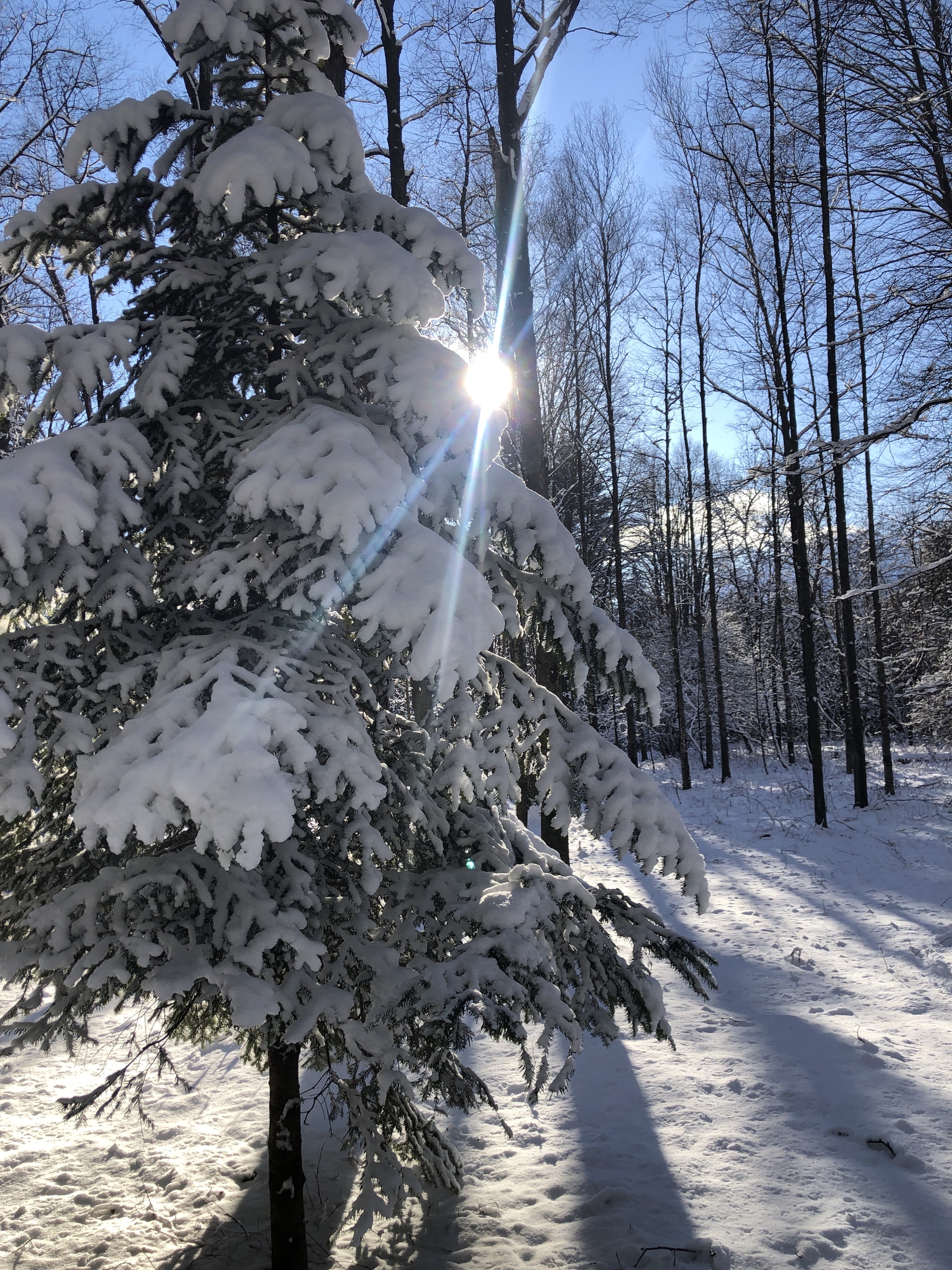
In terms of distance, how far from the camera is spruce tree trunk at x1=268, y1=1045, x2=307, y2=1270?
390 cm

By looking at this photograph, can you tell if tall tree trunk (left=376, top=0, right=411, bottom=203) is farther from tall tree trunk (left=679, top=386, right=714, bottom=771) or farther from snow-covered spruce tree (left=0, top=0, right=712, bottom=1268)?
tall tree trunk (left=679, top=386, right=714, bottom=771)

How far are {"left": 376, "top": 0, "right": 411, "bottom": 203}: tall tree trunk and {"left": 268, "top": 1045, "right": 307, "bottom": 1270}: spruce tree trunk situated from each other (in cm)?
946

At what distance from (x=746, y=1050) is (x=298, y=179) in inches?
265

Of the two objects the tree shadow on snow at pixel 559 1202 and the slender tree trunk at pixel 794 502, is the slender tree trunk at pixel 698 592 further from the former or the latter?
the tree shadow on snow at pixel 559 1202

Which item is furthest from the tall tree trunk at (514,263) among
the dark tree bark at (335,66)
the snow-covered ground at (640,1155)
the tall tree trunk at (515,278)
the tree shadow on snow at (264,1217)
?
the tree shadow on snow at (264,1217)

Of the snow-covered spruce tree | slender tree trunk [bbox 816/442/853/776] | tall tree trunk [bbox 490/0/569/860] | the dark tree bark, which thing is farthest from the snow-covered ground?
the dark tree bark

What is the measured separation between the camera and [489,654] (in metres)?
4.04

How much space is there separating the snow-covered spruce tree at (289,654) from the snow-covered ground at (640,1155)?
822mm

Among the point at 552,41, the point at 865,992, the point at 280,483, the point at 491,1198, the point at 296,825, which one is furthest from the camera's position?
the point at 552,41

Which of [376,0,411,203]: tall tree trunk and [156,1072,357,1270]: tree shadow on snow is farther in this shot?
[376,0,411,203]: tall tree trunk

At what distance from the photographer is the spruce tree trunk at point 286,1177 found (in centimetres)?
390

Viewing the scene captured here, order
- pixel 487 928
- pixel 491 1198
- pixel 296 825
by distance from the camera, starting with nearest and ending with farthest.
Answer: pixel 487 928, pixel 296 825, pixel 491 1198

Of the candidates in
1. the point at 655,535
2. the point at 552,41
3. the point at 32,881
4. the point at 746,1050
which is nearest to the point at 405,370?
the point at 32,881

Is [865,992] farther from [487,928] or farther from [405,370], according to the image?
[405,370]
